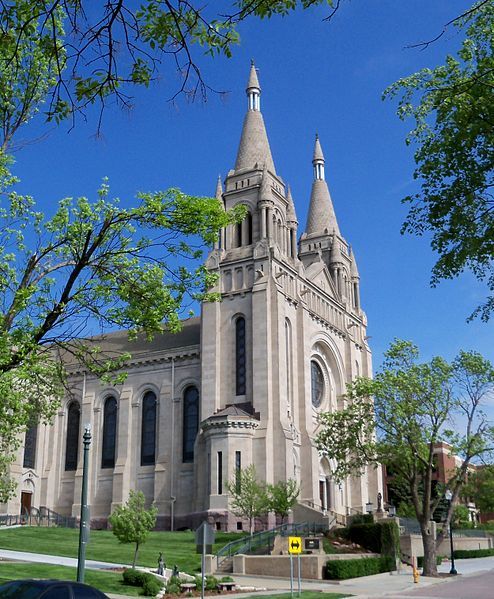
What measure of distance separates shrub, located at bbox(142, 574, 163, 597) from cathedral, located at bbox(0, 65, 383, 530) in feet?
80.0

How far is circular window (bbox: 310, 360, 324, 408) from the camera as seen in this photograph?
59734 mm

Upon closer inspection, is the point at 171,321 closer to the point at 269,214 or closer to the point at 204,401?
the point at 204,401

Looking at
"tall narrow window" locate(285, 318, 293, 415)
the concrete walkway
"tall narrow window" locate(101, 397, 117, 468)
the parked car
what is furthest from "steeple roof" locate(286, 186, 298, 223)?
the parked car

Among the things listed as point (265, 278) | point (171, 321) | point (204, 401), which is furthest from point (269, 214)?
point (171, 321)

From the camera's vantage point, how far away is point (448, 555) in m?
53.7

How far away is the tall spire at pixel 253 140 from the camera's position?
61031 mm

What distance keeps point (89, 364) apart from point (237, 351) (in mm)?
37240

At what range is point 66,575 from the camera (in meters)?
25.2

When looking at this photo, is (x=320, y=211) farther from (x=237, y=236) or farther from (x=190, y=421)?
(x=190, y=421)

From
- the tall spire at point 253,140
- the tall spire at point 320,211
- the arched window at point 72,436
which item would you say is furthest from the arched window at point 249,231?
the arched window at point 72,436

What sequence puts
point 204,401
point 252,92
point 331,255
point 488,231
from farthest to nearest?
1. point 331,255
2. point 252,92
3. point 204,401
4. point 488,231

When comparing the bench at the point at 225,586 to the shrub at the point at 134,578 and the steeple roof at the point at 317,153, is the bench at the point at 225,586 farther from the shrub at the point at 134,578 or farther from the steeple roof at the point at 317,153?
the steeple roof at the point at 317,153

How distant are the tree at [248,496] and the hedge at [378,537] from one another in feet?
19.8

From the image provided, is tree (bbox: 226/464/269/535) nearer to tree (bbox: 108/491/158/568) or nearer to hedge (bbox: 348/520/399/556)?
hedge (bbox: 348/520/399/556)
